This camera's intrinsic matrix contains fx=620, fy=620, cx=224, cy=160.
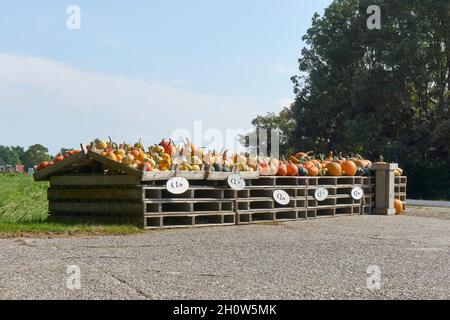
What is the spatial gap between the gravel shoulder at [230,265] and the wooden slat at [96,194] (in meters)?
0.88

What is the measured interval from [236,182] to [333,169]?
4.08 meters

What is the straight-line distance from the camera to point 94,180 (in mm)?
11109

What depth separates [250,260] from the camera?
7.45m

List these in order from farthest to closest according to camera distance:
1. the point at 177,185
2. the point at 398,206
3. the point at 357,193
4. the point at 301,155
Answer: the point at 398,206 → the point at 301,155 → the point at 357,193 → the point at 177,185

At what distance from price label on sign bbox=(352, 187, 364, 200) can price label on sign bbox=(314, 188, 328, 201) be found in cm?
140

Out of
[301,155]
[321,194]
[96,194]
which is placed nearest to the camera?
[96,194]

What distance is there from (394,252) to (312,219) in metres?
5.50

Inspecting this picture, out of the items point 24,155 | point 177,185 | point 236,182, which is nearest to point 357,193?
point 236,182

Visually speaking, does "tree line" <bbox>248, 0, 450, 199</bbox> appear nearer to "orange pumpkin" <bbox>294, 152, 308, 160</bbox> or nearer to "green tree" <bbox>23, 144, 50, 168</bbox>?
"orange pumpkin" <bbox>294, 152, 308, 160</bbox>

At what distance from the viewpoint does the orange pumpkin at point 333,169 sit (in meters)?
15.2

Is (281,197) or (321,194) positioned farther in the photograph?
(321,194)

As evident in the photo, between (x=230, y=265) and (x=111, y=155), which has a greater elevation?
(x=111, y=155)

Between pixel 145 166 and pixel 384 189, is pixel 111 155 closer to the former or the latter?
pixel 145 166
